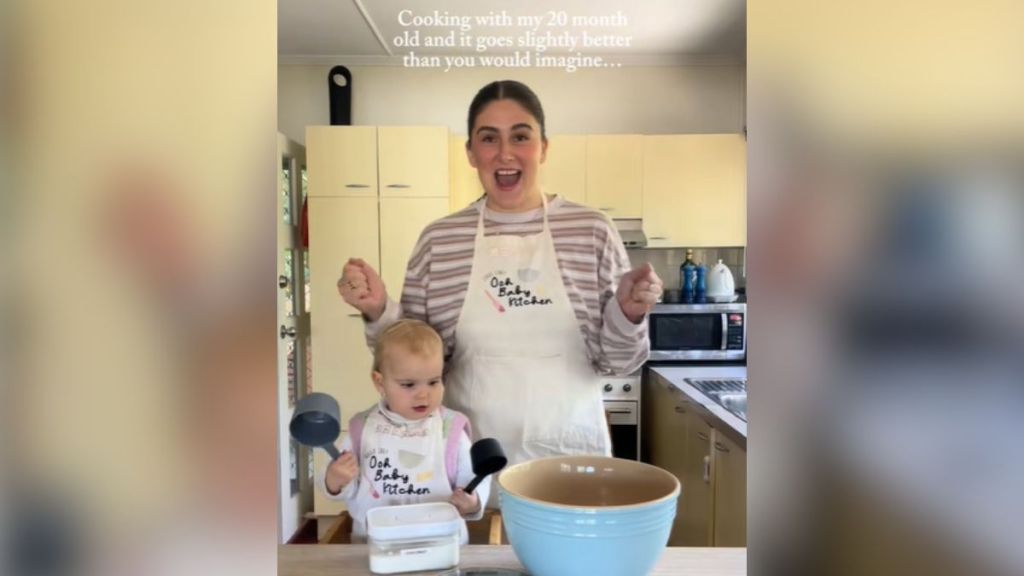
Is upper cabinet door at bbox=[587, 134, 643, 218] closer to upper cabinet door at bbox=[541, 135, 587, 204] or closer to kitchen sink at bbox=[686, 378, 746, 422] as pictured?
upper cabinet door at bbox=[541, 135, 587, 204]

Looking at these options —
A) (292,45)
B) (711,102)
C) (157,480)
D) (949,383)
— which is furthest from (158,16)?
(949,383)

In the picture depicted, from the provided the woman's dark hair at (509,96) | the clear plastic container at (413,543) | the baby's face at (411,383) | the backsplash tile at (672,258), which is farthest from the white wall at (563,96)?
the clear plastic container at (413,543)

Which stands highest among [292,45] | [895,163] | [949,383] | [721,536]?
[292,45]

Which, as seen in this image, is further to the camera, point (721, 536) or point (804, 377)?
point (721, 536)

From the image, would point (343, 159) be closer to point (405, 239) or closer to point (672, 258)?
point (405, 239)

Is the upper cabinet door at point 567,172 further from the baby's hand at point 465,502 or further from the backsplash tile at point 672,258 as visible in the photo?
the baby's hand at point 465,502

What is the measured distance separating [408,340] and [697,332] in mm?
263

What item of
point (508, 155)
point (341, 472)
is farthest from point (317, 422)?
point (508, 155)

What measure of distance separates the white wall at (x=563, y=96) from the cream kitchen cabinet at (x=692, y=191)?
0.02 metres

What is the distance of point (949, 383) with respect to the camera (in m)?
0.32

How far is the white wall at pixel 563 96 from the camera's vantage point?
0.46 m

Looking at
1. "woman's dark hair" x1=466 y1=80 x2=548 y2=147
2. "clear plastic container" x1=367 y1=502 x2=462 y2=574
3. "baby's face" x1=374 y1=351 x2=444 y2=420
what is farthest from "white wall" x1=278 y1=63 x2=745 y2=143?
"clear plastic container" x1=367 y1=502 x2=462 y2=574

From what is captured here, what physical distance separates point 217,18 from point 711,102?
1.19ft

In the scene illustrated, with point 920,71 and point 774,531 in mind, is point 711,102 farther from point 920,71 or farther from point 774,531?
point 774,531
